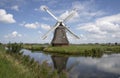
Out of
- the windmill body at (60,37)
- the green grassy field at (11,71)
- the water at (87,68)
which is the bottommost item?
the water at (87,68)

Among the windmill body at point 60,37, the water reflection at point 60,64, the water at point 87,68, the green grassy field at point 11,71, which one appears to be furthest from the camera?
the windmill body at point 60,37

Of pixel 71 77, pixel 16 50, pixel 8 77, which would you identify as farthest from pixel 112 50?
pixel 8 77

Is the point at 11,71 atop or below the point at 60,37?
below

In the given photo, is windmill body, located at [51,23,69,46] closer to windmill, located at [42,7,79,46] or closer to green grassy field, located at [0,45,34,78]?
windmill, located at [42,7,79,46]

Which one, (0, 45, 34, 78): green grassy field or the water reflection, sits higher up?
(0, 45, 34, 78): green grassy field

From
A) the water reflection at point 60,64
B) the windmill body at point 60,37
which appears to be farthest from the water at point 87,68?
the windmill body at point 60,37

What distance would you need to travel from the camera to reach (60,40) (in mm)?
45219

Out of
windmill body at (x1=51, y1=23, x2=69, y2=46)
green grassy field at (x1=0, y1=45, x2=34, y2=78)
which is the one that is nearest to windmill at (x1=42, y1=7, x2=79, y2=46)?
windmill body at (x1=51, y1=23, x2=69, y2=46)

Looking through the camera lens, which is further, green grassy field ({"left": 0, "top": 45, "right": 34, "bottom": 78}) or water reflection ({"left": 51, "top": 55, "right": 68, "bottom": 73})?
water reflection ({"left": 51, "top": 55, "right": 68, "bottom": 73})

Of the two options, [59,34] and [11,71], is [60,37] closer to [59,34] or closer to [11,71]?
[59,34]

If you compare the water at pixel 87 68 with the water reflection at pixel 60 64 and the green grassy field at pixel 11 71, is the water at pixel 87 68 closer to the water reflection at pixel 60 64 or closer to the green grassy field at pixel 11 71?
the water reflection at pixel 60 64

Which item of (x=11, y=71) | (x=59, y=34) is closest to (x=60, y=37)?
(x=59, y=34)

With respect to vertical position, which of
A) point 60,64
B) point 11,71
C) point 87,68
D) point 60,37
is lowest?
point 87,68

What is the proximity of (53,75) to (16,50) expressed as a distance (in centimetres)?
1178
